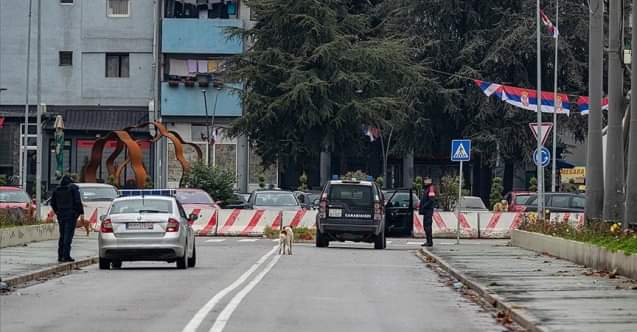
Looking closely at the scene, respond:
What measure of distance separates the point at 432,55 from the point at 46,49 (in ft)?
73.8

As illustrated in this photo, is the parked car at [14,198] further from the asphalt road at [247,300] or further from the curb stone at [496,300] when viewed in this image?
the curb stone at [496,300]

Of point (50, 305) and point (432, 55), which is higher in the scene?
point (432, 55)

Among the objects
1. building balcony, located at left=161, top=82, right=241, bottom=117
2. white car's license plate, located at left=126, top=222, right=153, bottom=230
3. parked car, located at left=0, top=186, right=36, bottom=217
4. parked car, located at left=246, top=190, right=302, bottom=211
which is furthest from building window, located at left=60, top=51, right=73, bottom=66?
white car's license plate, located at left=126, top=222, right=153, bottom=230

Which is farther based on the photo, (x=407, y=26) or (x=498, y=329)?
(x=407, y=26)

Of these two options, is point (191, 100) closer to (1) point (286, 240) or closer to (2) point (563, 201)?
(2) point (563, 201)

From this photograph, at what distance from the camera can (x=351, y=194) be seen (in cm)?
3684

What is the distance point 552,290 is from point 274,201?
90.1 feet

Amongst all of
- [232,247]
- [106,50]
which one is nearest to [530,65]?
[106,50]

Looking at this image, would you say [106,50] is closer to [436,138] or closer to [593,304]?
[436,138]

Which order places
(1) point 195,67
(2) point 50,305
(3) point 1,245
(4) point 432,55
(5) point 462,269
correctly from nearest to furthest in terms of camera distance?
(2) point 50,305 < (5) point 462,269 < (3) point 1,245 < (4) point 432,55 < (1) point 195,67

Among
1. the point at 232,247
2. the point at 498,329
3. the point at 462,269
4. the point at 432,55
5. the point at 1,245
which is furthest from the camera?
the point at 432,55

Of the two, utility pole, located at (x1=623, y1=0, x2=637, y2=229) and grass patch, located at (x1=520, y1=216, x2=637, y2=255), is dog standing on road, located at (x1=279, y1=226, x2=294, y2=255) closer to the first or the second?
grass patch, located at (x1=520, y1=216, x2=637, y2=255)

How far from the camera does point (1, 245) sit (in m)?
31.2

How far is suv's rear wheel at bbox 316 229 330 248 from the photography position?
37.2m
